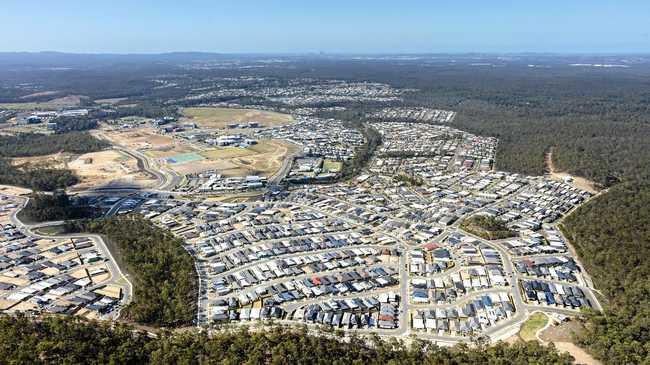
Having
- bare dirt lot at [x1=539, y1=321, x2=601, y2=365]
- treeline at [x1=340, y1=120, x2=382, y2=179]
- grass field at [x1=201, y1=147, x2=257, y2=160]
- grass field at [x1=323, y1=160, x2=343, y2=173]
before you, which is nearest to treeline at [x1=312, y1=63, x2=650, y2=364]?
bare dirt lot at [x1=539, y1=321, x2=601, y2=365]

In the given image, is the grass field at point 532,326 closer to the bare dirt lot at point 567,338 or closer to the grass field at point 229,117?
the bare dirt lot at point 567,338

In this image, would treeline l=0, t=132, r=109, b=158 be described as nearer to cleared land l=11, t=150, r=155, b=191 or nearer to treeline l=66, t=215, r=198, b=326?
cleared land l=11, t=150, r=155, b=191

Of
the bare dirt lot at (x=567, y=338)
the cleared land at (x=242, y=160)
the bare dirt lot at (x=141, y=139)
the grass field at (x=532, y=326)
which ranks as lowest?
the grass field at (x=532, y=326)

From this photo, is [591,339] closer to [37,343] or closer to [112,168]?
[37,343]

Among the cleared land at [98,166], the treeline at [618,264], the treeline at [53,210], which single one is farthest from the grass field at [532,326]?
the cleared land at [98,166]

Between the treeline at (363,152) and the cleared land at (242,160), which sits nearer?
the treeline at (363,152)
